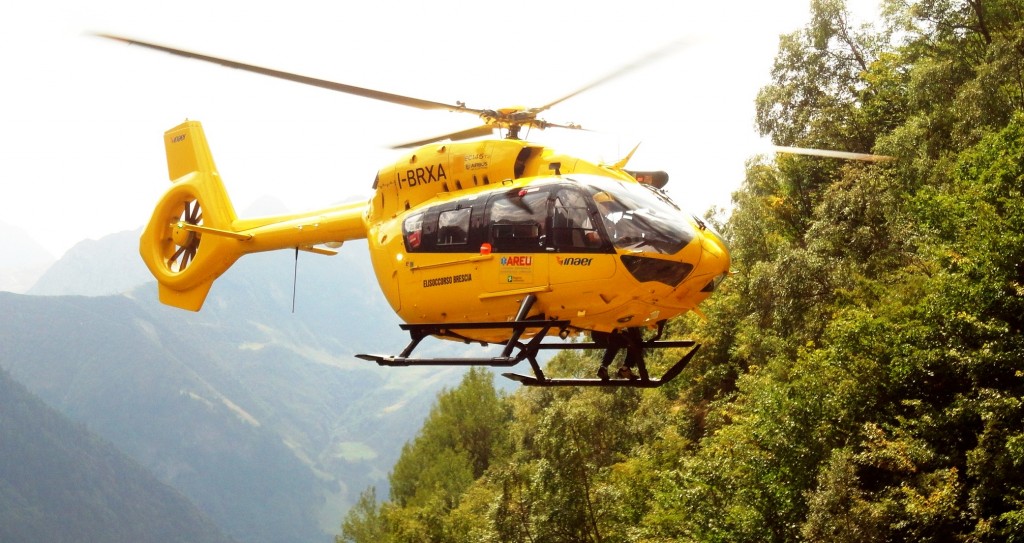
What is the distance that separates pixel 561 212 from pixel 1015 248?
41.9ft

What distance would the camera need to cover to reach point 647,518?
32281mm

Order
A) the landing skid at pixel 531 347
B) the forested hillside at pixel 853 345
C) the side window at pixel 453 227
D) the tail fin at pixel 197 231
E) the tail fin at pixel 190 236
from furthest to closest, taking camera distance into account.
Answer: the forested hillside at pixel 853 345
the tail fin at pixel 190 236
the tail fin at pixel 197 231
the side window at pixel 453 227
the landing skid at pixel 531 347

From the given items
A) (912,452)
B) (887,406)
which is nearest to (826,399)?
(887,406)

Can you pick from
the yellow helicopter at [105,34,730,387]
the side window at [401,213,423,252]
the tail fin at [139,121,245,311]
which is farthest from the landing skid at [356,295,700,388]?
the tail fin at [139,121,245,311]

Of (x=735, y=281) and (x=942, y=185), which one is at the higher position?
(x=942, y=185)

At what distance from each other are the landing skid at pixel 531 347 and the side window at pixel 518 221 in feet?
2.57

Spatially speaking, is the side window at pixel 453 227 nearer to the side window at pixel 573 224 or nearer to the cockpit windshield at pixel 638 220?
the side window at pixel 573 224

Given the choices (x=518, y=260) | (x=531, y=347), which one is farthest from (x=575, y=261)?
(x=531, y=347)

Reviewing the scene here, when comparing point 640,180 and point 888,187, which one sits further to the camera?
point 888,187

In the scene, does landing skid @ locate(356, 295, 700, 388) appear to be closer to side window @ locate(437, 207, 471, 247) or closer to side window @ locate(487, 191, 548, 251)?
side window @ locate(487, 191, 548, 251)

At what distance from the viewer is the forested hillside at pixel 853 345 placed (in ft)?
74.1

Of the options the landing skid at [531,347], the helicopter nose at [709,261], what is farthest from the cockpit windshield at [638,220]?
the landing skid at [531,347]

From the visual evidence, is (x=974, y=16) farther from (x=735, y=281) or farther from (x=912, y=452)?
(x=912, y=452)

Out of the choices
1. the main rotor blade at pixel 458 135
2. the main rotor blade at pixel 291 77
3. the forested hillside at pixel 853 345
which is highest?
the main rotor blade at pixel 291 77
